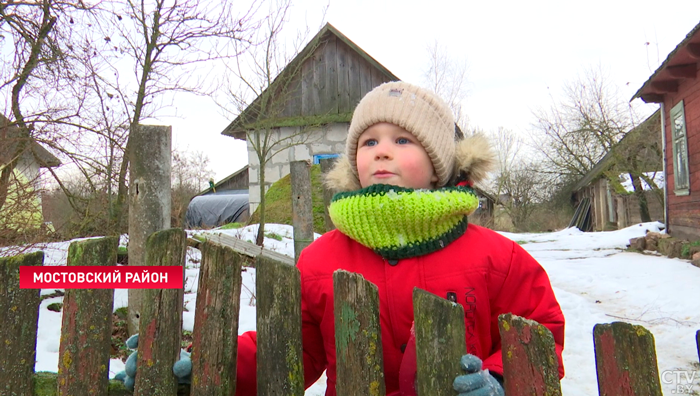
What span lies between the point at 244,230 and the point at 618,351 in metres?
6.91

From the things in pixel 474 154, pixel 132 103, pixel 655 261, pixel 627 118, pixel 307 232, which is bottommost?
pixel 655 261

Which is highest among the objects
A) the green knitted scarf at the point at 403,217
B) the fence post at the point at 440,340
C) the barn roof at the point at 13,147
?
the barn roof at the point at 13,147

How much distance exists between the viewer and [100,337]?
1333 mm

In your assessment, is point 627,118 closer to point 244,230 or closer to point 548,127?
point 548,127

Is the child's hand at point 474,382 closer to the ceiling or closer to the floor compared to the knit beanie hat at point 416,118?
closer to the floor

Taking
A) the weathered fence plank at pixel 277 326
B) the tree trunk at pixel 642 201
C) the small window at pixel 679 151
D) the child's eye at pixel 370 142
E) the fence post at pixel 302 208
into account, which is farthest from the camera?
the tree trunk at pixel 642 201

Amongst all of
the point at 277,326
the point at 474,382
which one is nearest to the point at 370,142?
the point at 277,326

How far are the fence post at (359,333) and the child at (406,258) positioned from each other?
122 millimetres

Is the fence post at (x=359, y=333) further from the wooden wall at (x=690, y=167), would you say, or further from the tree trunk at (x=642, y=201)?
the tree trunk at (x=642, y=201)

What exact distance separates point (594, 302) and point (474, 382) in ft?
17.9

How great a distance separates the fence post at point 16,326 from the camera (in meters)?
1.33

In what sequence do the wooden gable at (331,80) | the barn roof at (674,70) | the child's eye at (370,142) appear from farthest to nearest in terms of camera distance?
the wooden gable at (331,80)
the barn roof at (674,70)
the child's eye at (370,142)

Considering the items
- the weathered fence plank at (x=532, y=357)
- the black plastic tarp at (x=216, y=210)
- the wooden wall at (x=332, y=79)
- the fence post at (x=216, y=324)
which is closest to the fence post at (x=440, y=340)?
the weathered fence plank at (x=532, y=357)

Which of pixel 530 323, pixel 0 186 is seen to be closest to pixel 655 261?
pixel 530 323
